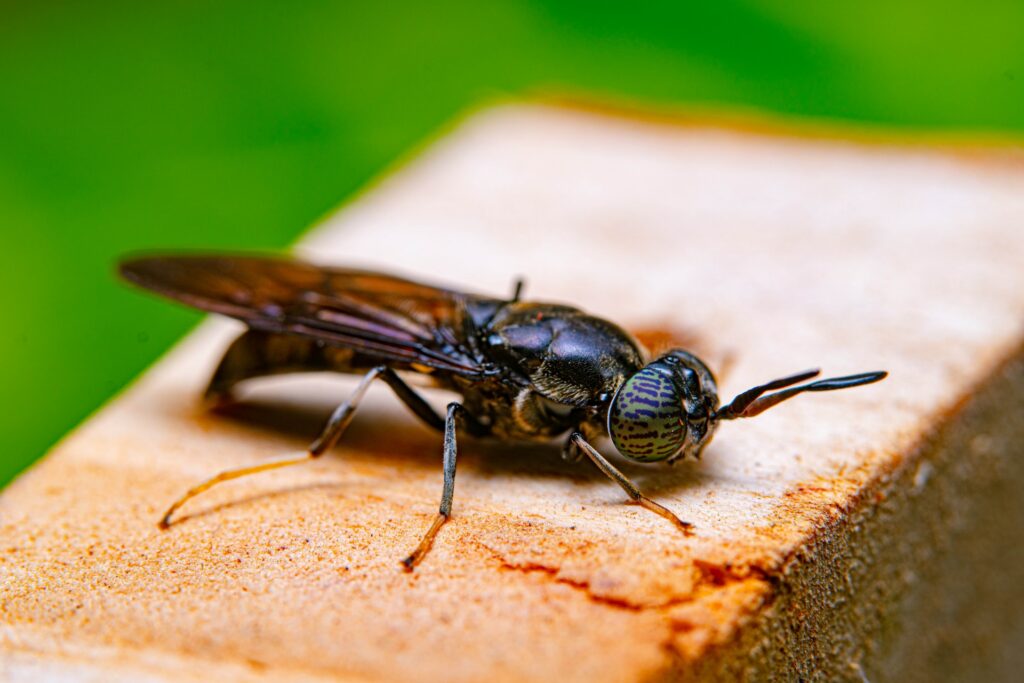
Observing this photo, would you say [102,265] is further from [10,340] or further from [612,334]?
[612,334]

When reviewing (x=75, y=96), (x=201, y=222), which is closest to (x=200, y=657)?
(x=201, y=222)

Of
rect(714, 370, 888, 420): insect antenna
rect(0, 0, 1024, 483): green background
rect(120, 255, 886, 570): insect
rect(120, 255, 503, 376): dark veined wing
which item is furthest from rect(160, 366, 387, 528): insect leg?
rect(0, 0, 1024, 483): green background

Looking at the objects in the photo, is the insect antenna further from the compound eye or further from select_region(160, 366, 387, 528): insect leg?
select_region(160, 366, 387, 528): insect leg

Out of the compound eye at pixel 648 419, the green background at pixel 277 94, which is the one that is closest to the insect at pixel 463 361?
the compound eye at pixel 648 419

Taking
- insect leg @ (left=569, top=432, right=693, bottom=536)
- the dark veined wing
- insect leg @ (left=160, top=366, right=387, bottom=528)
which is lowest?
insect leg @ (left=160, top=366, right=387, bottom=528)

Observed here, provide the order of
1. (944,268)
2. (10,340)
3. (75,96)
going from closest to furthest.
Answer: (944,268), (10,340), (75,96)

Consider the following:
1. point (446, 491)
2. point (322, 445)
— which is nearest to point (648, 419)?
point (446, 491)
